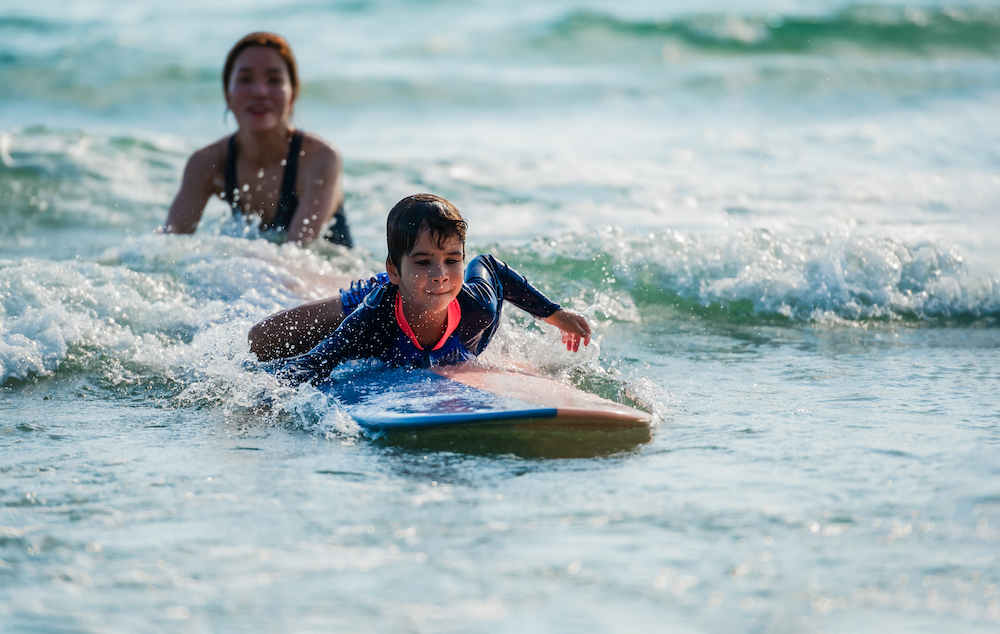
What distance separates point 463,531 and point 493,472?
1.38ft

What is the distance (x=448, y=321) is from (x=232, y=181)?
2.54 metres

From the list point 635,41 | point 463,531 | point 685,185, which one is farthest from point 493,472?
point 635,41

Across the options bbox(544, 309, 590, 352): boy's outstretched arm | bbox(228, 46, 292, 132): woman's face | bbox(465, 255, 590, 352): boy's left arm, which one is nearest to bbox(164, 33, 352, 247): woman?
bbox(228, 46, 292, 132): woman's face

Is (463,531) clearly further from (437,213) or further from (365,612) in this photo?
(437,213)

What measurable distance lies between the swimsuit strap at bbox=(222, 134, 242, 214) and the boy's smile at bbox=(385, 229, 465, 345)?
98.0 inches

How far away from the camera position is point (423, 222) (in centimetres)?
344

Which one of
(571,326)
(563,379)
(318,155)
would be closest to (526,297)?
(571,326)

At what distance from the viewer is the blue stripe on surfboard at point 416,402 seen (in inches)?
125

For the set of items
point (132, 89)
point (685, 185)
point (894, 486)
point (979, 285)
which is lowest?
point (894, 486)

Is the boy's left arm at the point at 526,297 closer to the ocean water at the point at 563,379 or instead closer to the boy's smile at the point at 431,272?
the ocean water at the point at 563,379

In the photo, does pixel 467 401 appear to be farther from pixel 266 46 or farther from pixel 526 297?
pixel 266 46

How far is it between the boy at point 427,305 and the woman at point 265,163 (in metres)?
1.91

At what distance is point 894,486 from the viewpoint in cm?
273

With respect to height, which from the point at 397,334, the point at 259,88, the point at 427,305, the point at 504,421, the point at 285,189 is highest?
the point at 259,88
